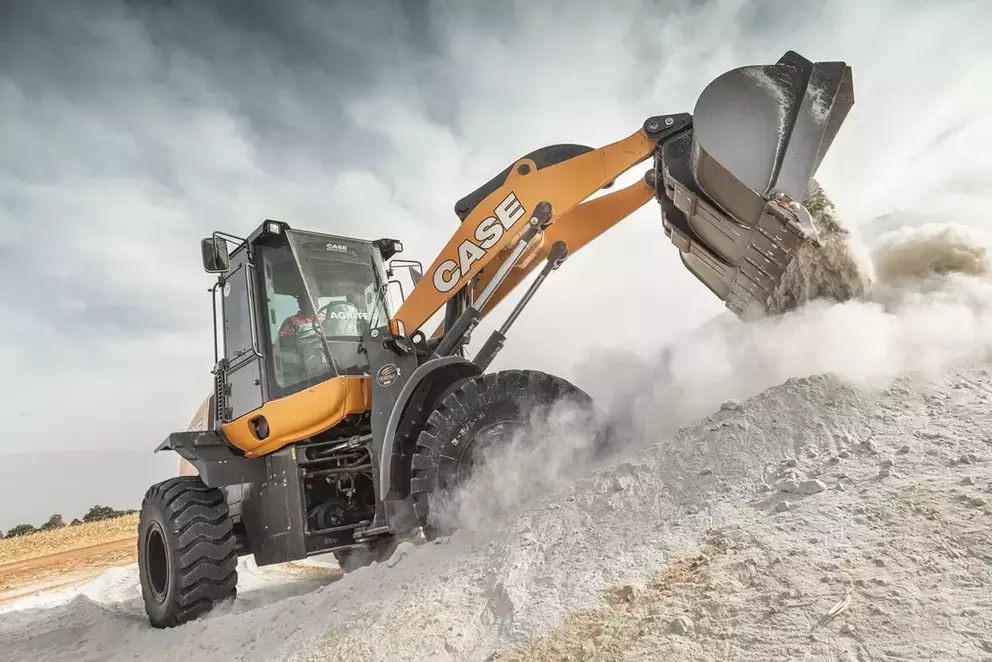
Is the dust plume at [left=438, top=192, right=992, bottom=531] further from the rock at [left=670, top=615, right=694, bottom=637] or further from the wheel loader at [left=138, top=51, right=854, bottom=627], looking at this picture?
the rock at [left=670, top=615, right=694, bottom=637]

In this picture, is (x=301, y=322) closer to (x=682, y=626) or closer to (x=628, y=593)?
(x=628, y=593)

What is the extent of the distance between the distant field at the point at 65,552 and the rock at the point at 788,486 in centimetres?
1081

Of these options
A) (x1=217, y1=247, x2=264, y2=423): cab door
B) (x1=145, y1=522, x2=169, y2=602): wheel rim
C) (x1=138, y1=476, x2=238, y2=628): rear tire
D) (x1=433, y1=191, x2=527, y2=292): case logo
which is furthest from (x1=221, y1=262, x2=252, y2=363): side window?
(x1=433, y1=191, x2=527, y2=292): case logo

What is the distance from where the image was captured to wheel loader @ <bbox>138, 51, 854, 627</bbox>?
403 centimetres

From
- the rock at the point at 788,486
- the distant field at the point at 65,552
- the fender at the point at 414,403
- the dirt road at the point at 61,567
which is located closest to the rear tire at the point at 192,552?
the fender at the point at 414,403

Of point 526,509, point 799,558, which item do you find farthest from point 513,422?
point 799,558

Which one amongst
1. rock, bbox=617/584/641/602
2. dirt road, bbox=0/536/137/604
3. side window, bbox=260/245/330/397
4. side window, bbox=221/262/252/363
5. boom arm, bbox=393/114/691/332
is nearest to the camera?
rock, bbox=617/584/641/602

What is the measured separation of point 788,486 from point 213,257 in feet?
14.8

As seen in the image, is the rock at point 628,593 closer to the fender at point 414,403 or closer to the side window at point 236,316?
the fender at point 414,403

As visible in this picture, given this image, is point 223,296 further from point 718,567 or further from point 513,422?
point 718,567

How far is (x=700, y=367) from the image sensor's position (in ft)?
16.8

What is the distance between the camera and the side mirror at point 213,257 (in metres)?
5.48

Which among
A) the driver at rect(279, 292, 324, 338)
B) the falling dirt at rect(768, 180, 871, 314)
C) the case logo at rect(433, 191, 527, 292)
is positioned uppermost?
the case logo at rect(433, 191, 527, 292)

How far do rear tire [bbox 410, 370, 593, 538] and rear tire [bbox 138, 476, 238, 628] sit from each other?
1902mm
